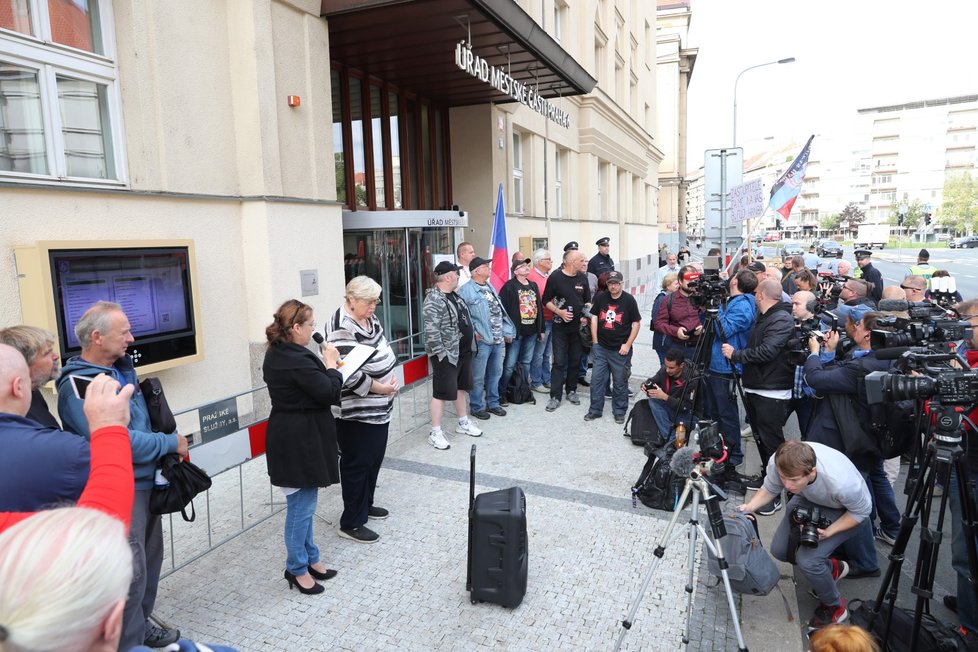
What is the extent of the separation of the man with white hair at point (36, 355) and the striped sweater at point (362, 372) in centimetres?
171

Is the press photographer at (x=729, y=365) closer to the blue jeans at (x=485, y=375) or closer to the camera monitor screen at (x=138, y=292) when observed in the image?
the blue jeans at (x=485, y=375)

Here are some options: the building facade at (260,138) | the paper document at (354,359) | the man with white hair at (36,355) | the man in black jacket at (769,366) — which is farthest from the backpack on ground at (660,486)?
the man with white hair at (36,355)

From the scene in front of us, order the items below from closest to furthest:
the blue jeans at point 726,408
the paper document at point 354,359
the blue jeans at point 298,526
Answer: the blue jeans at point 298,526
the paper document at point 354,359
the blue jeans at point 726,408

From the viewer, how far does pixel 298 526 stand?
3.78m

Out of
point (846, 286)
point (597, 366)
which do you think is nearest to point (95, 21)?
point (597, 366)

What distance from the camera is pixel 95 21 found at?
Answer: 536 cm

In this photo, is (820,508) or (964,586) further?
(820,508)

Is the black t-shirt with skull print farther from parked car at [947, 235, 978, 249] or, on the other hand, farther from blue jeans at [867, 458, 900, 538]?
parked car at [947, 235, 978, 249]

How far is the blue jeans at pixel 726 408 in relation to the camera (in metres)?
5.99

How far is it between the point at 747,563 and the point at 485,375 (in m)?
4.35

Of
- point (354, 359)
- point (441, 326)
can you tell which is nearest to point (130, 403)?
point (354, 359)

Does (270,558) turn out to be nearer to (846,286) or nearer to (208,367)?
(208,367)

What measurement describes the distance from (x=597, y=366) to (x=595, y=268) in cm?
311

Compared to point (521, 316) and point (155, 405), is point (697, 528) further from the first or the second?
point (521, 316)
